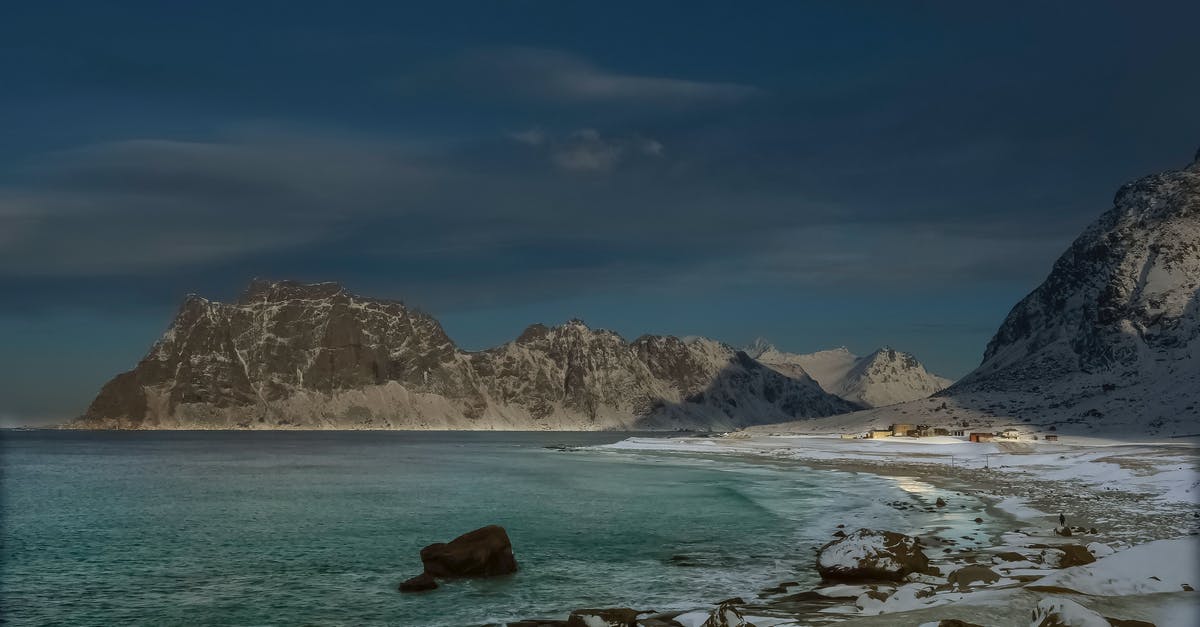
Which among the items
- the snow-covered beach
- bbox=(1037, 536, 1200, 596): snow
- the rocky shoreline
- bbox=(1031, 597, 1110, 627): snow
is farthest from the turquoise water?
bbox=(1031, 597, 1110, 627): snow

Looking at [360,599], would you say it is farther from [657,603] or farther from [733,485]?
[733,485]

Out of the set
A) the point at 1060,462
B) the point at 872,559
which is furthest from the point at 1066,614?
the point at 1060,462

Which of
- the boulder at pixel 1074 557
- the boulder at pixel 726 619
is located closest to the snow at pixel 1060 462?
the boulder at pixel 1074 557

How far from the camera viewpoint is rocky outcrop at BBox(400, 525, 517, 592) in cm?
2995

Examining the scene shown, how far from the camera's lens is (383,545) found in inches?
1583

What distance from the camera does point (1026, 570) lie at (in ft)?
88.8

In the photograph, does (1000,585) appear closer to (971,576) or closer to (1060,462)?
(971,576)

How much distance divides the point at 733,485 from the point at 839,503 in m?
19.9

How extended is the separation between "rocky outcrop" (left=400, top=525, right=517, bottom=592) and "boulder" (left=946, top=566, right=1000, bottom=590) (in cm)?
1483

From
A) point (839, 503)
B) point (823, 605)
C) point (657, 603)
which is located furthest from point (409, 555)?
point (839, 503)

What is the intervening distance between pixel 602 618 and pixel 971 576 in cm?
1107

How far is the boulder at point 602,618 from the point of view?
2144 cm

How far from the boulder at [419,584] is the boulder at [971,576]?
52.0 feet

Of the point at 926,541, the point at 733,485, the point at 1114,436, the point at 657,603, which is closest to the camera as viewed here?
the point at 657,603
